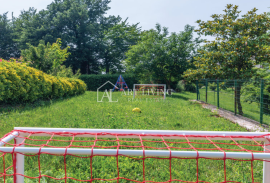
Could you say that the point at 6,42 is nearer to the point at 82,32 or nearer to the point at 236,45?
the point at 82,32

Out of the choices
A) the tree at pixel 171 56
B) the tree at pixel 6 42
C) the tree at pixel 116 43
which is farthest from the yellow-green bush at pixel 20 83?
the tree at pixel 6 42

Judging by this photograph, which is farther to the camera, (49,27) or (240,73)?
(49,27)

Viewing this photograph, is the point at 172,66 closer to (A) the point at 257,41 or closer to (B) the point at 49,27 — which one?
(A) the point at 257,41

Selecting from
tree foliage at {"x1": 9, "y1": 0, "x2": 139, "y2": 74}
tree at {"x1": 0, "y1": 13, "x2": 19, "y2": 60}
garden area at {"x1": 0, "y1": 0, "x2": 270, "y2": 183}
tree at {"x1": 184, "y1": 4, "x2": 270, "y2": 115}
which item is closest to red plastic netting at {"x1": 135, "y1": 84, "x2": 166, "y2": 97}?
garden area at {"x1": 0, "y1": 0, "x2": 270, "y2": 183}

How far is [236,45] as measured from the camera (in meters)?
6.05

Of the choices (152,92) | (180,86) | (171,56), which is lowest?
(152,92)

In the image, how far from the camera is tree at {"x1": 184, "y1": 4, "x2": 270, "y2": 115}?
19.3 ft

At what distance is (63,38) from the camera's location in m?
24.6

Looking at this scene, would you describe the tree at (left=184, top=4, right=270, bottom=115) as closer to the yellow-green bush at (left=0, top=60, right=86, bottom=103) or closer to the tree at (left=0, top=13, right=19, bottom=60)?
the yellow-green bush at (left=0, top=60, right=86, bottom=103)

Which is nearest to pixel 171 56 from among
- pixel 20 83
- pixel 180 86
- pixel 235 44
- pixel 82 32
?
pixel 180 86

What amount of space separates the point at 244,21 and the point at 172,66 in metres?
7.03

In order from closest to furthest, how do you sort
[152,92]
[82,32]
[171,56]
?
[171,56] < [152,92] < [82,32]

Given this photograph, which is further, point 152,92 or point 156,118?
point 152,92

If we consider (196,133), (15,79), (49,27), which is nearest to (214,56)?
(196,133)
